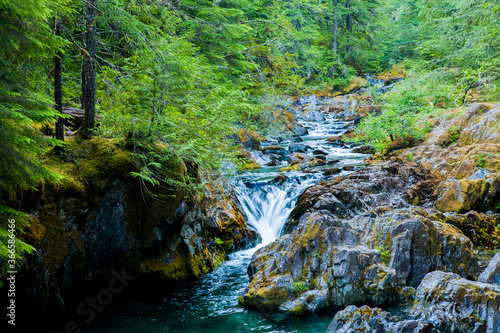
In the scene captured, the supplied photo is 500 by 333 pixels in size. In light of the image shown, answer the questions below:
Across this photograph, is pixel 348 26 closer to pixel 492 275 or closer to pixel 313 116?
pixel 313 116

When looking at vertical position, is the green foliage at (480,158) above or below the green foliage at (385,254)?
above

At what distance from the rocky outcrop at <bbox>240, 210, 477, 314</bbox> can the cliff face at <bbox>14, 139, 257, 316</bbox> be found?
1.85 metres

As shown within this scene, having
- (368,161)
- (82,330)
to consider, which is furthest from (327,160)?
(82,330)

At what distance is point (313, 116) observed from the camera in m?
27.8

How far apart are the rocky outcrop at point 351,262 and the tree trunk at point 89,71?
178 inches

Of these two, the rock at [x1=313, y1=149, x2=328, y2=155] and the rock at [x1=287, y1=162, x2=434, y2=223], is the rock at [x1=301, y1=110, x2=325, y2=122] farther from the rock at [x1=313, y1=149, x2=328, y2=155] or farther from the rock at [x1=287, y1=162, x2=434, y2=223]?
the rock at [x1=287, y1=162, x2=434, y2=223]

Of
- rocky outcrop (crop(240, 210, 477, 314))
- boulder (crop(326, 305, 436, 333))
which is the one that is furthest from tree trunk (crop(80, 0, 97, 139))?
boulder (crop(326, 305, 436, 333))

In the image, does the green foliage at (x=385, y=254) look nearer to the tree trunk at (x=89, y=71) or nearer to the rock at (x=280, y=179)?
the rock at (x=280, y=179)

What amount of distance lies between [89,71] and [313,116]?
2378 cm

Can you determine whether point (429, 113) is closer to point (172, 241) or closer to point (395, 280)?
point (395, 280)

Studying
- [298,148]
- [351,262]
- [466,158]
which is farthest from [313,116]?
[351,262]

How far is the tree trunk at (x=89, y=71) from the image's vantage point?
568cm

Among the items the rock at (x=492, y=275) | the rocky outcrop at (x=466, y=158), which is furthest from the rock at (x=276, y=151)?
the rock at (x=492, y=275)

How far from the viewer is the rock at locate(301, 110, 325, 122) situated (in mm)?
27578
